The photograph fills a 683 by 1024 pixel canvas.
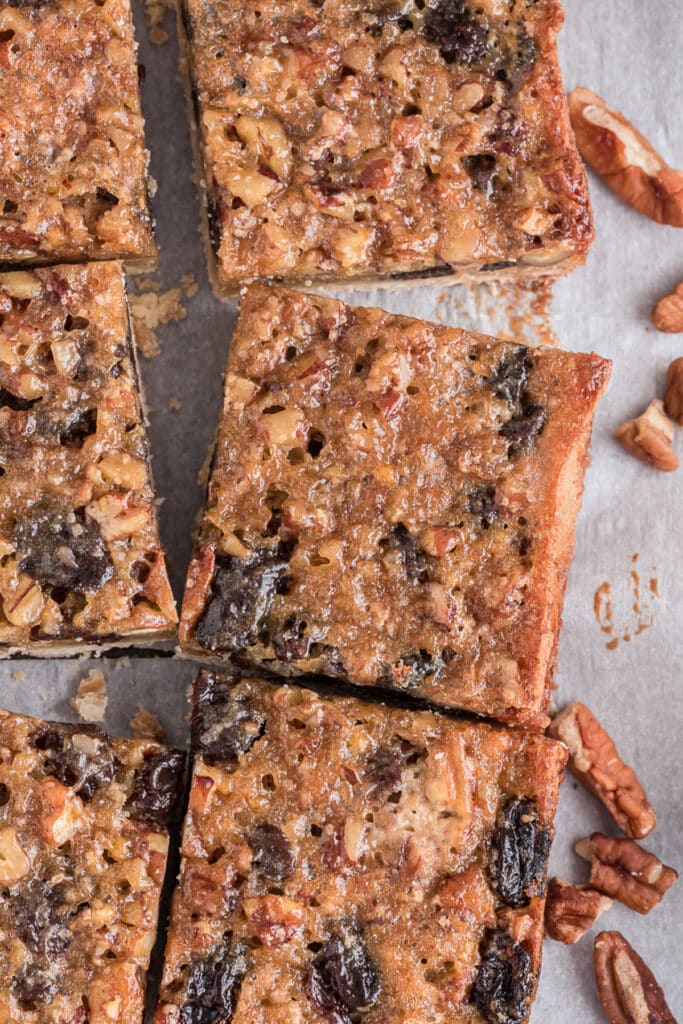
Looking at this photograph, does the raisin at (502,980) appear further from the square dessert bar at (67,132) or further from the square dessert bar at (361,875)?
the square dessert bar at (67,132)

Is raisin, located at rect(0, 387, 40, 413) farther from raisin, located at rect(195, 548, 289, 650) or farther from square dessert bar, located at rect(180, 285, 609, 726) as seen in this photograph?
raisin, located at rect(195, 548, 289, 650)

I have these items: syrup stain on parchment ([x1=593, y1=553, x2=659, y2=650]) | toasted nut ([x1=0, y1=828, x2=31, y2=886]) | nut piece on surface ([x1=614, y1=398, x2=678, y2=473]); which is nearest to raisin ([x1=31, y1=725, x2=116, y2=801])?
toasted nut ([x1=0, y1=828, x2=31, y2=886])

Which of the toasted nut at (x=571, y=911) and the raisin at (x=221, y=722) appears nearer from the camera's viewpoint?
the raisin at (x=221, y=722)

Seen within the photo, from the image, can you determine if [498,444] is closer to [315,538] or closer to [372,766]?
[315,538]

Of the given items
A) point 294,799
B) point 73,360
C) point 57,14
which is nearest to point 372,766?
point 294,799

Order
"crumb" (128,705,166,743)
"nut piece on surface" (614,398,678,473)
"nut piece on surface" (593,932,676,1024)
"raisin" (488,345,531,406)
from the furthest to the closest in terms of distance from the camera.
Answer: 1. "nut piece on surface" (614,398,678,473)
2. "crumb" (128,705,166,743)
3. "nut piece on surface" (593,932,676,1024)
4. "raisin" (488,345,531,406)

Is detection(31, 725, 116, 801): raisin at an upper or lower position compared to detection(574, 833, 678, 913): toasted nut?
upper

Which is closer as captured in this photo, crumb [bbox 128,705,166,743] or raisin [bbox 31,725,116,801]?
raisin [bbox 31,725,116,801]

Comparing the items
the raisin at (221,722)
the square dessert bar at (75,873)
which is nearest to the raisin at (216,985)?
the square dessert bar at (75,873)
